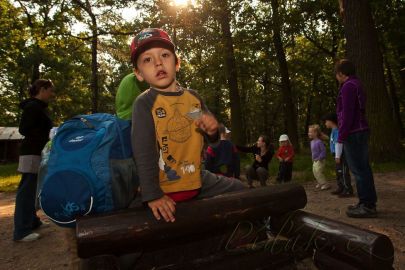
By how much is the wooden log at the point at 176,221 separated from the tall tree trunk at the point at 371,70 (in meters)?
7.85

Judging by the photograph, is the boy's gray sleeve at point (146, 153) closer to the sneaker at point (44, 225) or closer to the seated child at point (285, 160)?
the sneaker at point (44, 225)

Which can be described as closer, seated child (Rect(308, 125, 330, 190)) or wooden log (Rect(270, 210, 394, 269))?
wooden log (Rect(270, 210, 394, 269))

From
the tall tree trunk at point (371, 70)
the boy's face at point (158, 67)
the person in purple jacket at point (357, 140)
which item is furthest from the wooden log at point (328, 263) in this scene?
the tall tree trunk at point (371, 70)

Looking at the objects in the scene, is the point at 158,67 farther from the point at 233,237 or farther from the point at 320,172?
the point at 320,172

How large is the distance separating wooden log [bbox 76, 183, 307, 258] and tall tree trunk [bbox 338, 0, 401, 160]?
7847mm

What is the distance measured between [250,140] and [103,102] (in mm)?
23155

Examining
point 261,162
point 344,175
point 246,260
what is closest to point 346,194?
point 344,175

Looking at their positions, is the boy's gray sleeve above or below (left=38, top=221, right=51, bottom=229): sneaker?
above

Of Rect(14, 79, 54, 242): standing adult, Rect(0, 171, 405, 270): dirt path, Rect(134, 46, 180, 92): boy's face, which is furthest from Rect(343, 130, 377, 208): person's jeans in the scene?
Rect(14, 79, 54, 242): standing adult

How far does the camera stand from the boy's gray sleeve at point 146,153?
180 centimetres

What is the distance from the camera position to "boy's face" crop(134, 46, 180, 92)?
2.13m

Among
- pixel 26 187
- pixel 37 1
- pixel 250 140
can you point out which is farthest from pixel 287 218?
pixel 250 140

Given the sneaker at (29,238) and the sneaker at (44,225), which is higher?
the sneaker at (29,238)

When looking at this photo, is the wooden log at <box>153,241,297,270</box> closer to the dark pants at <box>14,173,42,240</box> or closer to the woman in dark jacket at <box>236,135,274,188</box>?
the dark pants at <box>14,173,42,240</box>
